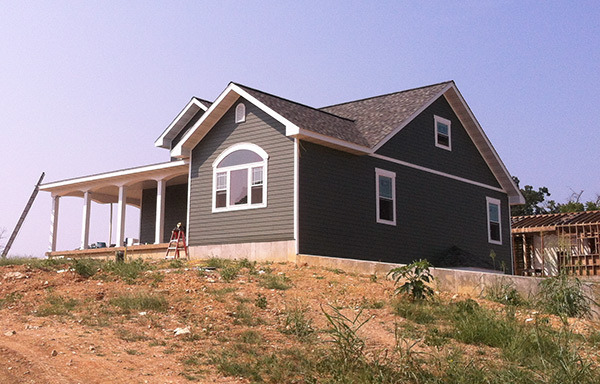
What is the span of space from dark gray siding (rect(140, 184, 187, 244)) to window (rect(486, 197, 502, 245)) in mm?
12849

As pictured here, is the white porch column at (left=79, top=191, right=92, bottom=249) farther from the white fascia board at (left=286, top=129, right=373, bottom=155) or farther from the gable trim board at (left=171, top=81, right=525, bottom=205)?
the white fascia board at (left=286, top=129, right=373, bottom=155)

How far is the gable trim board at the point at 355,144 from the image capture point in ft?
61.6

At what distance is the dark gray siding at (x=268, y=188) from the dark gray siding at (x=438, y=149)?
13.4 ft

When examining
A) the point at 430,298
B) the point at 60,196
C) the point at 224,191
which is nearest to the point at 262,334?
the point at 430,298

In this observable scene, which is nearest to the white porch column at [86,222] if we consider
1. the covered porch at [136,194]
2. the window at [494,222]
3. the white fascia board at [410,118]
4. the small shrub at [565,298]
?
the covered porch at [136,194]

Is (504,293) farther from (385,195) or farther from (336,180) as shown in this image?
(385,195)

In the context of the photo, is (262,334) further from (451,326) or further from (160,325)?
(451,326)

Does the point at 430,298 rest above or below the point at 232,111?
below

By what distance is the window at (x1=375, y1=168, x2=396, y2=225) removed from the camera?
21141 mm

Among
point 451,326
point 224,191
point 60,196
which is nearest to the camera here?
point 451,326

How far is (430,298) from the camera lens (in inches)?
489

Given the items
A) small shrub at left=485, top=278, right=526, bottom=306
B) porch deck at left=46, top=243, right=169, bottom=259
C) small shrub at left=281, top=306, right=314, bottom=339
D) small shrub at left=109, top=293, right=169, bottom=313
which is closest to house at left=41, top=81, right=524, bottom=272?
porch deck at left=46, top=243, right=169, bottom=259

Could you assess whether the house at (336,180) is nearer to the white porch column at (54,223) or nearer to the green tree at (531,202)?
the white porch column at (54,223)

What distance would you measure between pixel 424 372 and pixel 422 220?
51.5 feet
